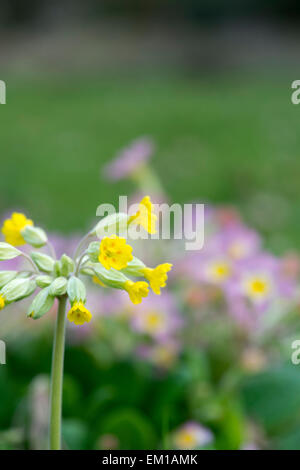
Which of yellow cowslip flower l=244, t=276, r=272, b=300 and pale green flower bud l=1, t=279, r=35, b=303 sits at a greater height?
yellow cowslip flower l=244, t=276, r=272, b=300

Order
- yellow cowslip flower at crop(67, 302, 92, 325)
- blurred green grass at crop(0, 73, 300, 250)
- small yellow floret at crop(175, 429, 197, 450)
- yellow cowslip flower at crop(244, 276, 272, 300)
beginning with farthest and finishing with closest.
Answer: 1. blurred green grass at crop(0, 73, 300, 250)
2. yellow cowslip flower at crop(244, 276, 272, 300)
3. small yellow floret at crop(175, 429, 197, 450)
4. yellow cowslip flower at crop(67, 302, 92, 325)

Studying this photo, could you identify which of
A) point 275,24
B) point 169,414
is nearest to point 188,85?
point 275,24

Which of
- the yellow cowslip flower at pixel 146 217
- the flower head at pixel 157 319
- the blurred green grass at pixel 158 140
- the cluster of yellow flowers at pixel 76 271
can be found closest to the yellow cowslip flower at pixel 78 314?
the cluster of yellow flowers at pixel 76 271

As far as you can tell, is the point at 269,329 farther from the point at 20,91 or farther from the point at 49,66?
the point at 49,66

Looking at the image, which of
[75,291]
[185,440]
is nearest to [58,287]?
[75,291]

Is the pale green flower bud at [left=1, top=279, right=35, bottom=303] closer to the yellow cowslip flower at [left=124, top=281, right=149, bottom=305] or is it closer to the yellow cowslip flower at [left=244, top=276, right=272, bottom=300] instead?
the yellow cowslip flower at [left=124, top=281, right=149, bottom=305]

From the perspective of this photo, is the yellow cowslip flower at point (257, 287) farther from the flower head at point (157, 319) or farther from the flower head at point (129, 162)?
the flower head at point (129, 162)

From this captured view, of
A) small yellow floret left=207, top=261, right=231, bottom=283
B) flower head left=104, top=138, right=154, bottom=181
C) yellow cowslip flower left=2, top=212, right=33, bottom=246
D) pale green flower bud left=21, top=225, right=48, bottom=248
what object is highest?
flower head left=104, top=138, right=154, bottom=181

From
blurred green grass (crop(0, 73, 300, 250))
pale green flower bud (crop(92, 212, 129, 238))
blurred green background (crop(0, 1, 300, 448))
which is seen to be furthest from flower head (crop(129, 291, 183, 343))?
blurred green grass (crop(0, 73, 300, 250))
